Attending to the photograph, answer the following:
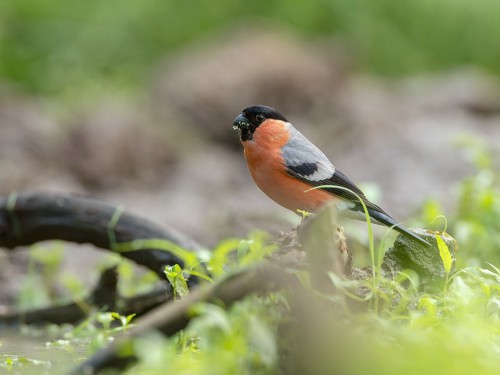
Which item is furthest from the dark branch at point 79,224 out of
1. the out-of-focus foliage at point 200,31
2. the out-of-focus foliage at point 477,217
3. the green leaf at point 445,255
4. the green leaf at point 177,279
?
the out-of-focus foliage at point 200,31

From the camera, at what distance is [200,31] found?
13.5m

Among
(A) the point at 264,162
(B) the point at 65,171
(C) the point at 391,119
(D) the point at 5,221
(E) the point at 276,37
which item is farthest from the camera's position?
(E) the point at 276,37

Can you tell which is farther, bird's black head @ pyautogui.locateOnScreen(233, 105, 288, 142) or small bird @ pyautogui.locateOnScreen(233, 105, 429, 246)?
bird's black head @ pyautogui.locateOnScreen(233, 105, 288, 142)

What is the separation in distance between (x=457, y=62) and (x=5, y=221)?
9.31 metres

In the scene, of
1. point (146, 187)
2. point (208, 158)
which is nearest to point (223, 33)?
point (208, 158)

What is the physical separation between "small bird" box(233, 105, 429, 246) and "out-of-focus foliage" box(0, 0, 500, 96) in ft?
27.2

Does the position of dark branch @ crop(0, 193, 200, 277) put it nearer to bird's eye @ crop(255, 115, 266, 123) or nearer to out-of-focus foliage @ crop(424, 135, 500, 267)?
bird's eye @ crop(255, 115, 266, 123)

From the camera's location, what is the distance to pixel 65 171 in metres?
9.28

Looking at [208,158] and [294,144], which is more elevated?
[208,158]

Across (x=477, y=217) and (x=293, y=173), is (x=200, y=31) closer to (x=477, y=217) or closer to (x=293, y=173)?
(x=477, y=217)

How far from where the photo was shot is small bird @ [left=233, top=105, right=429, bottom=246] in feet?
13.7

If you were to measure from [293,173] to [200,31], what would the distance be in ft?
31.4

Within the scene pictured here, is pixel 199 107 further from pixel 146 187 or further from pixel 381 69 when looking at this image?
pixel 381 69

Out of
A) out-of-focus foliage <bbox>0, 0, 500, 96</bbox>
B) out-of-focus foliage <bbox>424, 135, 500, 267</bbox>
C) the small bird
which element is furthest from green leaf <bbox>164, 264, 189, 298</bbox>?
out-of-focus foliage <bbox>0, 0, 500, 96</bbox>
